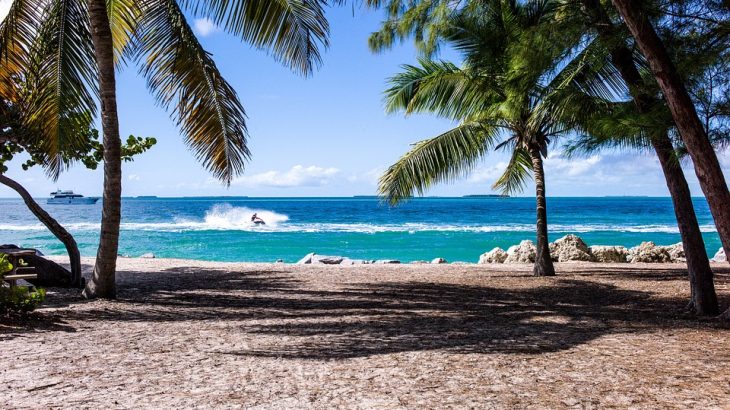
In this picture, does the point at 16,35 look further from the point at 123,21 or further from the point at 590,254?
the point at 590,254

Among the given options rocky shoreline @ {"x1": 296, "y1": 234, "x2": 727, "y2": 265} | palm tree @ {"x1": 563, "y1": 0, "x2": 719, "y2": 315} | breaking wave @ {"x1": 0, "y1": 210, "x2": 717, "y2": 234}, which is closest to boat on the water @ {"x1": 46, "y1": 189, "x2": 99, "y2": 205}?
breaking wave @ {"x1": 0, "y1": 210, "x2": 717, "y2": 234}

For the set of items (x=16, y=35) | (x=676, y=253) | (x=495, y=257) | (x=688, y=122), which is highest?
(x=16, y=35)

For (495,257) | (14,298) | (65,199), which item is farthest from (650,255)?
(65,199)

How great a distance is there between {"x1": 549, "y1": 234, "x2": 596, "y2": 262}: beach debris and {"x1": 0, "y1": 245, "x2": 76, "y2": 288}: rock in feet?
41.9

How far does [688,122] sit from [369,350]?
367 centimetres

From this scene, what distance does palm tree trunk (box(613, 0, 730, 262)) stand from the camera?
534 cm

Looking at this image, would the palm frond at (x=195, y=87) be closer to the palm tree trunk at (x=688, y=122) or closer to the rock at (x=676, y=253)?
the palm tree trunk at (x=688, y=122)

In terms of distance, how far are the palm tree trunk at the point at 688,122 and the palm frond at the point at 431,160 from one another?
646 centimetres

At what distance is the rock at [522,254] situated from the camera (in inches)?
653

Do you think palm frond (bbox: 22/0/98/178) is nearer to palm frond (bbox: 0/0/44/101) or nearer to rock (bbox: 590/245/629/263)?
palm frond (bbox: 0/0/44/101)

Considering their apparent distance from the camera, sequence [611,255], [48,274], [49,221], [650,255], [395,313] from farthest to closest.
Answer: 1. [611,255]
2. [650,255]
3. [48,274]
4. [49,221]
5. [395,313]

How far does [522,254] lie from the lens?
1680 centimetres

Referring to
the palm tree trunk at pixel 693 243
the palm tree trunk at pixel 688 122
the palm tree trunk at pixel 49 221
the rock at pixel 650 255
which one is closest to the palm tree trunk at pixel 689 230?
the palm tree trunk at pixel 693 243

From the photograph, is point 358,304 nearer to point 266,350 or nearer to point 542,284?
point 266,350
